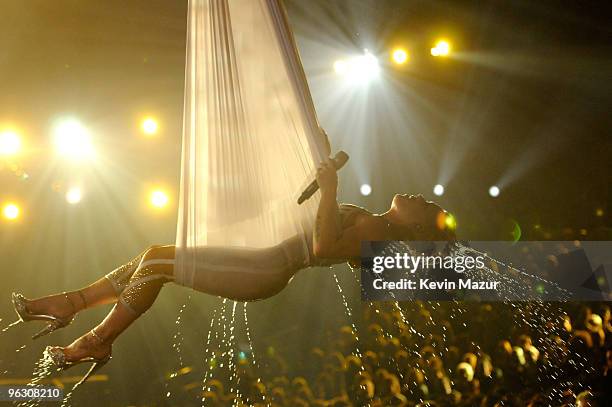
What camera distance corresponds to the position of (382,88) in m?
3.38

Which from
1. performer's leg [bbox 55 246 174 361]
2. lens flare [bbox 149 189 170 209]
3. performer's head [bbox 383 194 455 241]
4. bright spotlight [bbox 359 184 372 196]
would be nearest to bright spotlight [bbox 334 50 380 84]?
bright spotlight [bbox 359 184 372 196]

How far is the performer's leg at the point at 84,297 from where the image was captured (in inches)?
63.6

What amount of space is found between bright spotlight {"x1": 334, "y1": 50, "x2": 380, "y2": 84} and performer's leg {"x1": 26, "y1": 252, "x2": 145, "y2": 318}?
212 centimetres

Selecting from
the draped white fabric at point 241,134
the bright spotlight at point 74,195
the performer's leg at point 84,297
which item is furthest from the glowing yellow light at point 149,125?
→ the performer's leg at point 84,297

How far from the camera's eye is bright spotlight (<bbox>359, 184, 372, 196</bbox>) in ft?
11.5

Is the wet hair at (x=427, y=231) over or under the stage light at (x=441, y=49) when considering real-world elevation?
under

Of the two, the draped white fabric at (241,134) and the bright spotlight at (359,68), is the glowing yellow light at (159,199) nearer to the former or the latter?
the bright spotlight at (359,68)

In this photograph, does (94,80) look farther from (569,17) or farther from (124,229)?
(569,17)

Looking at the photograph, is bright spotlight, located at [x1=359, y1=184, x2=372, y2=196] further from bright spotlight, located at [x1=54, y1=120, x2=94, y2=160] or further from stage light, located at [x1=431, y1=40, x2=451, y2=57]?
bright spotlight, located at [x1=54, y1=120, x2=94, y2=160]

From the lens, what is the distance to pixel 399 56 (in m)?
3.32

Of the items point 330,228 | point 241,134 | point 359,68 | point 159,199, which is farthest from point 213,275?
point 359,68

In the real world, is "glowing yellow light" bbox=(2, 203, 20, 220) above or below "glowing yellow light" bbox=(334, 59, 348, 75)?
below

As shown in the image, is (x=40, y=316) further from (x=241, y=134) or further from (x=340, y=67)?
(x=340, y=67)

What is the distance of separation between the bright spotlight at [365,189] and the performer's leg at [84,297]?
2.04 meters
